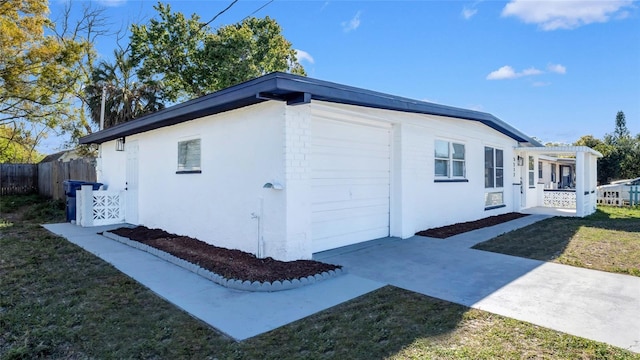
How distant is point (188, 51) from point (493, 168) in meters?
18.5

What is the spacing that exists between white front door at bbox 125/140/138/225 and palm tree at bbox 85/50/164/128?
1148 cm

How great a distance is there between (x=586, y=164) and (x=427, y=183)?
8878 mm

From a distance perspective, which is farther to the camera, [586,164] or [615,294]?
[586,164]

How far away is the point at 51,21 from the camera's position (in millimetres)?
18188

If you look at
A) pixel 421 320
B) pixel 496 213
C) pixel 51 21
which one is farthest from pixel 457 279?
pixel 51 21

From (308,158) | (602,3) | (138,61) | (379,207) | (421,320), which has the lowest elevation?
(421,320)

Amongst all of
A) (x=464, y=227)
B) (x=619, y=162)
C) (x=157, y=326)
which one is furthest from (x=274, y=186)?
(x=619, y=162)

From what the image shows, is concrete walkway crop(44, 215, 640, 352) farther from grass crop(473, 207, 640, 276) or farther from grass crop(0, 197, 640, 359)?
grass crop(473, 207, 640, 276)

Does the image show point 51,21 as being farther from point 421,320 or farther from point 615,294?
point 615,294

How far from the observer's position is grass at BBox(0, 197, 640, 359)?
3088mm

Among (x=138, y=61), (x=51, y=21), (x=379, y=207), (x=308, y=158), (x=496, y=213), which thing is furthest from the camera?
(x=138, y=61)

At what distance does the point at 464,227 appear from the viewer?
9547 millimetres

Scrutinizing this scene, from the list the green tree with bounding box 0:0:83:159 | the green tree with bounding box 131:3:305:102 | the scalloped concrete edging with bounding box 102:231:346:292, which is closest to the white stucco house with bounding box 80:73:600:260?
the scalloped concrete edging with bounding box 102:231:346:292

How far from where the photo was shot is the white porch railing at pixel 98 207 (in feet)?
32.9
